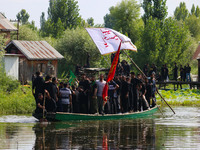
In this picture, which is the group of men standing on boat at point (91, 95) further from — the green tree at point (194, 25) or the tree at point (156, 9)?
the green tree at point (194, 25)

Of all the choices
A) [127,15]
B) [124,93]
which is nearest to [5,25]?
[127,15]

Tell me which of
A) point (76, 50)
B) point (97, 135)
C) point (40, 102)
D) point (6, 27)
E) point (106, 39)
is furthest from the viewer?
point (76, 50)

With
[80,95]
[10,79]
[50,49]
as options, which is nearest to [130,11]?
[50,49]

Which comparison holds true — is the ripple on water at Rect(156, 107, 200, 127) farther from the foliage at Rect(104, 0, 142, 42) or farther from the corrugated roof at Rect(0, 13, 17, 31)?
the foliage at Rect(104, 0, 142, 42)

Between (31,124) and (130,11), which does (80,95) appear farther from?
(130,11)

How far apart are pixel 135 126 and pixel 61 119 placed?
2.87 metres

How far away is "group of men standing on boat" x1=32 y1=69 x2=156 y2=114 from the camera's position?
21125 mm

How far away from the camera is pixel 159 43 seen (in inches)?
2672

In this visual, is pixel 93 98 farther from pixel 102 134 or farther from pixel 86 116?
pixel 102 134

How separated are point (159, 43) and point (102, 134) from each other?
5043 centimetres

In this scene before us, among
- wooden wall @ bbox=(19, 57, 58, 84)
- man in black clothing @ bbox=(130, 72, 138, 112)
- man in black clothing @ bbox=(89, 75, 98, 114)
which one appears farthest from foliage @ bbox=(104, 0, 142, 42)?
man in black clothing @ bbox=(89, 75, 98, 114)

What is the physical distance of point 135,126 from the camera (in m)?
21.4

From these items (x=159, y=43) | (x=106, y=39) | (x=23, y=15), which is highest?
(x=23, y=15)

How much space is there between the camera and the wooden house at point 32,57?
52719 millimetres
